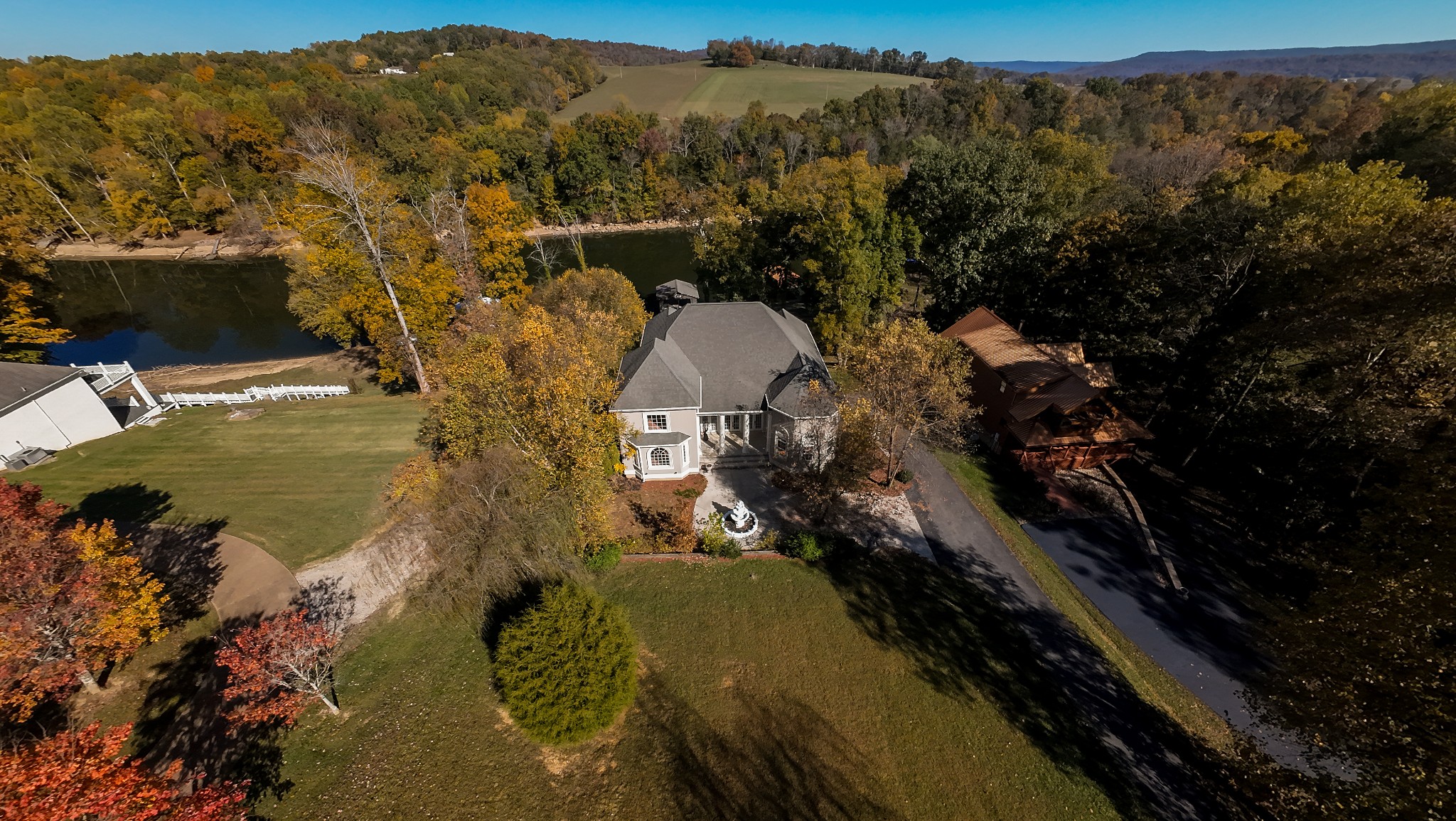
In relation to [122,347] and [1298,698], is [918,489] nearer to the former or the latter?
[1298,698]

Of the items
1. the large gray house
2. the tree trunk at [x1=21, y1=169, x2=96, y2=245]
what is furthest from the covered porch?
the tree trunk at [x1=21, y1=169, x2=96, y2=245]

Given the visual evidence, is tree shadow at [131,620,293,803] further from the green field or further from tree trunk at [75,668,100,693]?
the green field

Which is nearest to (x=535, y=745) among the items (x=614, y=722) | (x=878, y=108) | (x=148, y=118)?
(x=614, y=722)

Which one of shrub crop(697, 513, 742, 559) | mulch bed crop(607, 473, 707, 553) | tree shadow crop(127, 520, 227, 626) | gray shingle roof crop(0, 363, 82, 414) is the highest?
gray shingle roof crop(0, 363, 82, 414)

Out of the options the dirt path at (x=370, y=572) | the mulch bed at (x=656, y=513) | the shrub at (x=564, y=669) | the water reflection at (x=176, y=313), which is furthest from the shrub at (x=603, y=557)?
the water reflection at (x=176, y=313)

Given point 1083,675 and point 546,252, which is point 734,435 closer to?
point 1083,675

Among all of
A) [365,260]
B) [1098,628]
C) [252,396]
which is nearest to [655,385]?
[365,260]

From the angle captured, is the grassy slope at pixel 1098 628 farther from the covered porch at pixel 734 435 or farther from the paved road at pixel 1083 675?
the covered porch at pixel 734 435

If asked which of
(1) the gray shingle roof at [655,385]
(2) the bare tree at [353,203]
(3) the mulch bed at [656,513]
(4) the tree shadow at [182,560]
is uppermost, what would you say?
(2) the bare tree at [353,203]

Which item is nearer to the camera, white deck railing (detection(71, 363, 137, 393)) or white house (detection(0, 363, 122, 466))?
white house (detection(0, 363, 122, 466))
